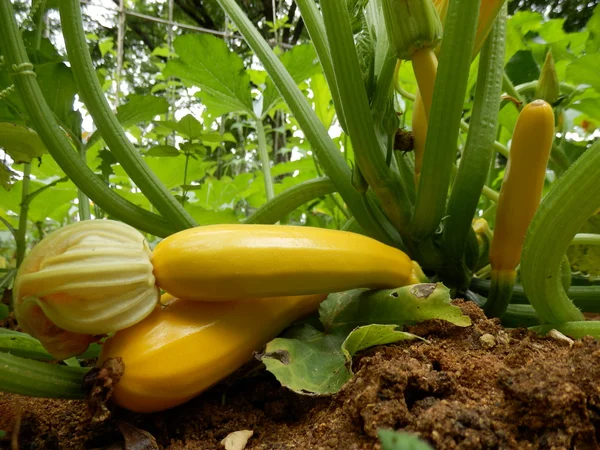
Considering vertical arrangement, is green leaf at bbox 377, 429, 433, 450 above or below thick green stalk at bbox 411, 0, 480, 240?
below

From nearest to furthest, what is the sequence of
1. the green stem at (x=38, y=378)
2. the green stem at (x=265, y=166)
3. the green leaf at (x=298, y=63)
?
the green stem at (x=38, y=378) < the green leaf at (x=298, y=63) < the green stem at (x=265, y=166)

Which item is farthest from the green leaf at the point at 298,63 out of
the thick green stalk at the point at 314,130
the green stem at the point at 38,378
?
the green stem at the point at 38,378

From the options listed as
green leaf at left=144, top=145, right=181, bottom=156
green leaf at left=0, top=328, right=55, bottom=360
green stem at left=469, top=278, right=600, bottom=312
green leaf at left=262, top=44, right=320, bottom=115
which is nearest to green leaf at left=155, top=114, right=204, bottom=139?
green leaf at left=144, top=145, right=181, bottom=156

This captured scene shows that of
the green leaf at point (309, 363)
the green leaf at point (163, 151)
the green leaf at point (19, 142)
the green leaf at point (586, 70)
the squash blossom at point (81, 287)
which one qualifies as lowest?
the green leaf at point (309, 363)

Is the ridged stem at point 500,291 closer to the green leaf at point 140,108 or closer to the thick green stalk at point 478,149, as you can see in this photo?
the thick green stalk at point 478,149

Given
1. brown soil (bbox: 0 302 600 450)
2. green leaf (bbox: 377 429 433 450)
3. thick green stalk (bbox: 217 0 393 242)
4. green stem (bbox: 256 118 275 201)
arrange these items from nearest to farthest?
green leaf (bbox: 377 429 433 450) → brown soil (bbox: 0 302 600 450) → thick green stalk (bbox: 217 0 393 242) → green stem (bbox: 256 118 275 201)

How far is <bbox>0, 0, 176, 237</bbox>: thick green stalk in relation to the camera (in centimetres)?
92

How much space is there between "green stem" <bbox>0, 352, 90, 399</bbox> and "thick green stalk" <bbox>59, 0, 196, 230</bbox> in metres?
0.40

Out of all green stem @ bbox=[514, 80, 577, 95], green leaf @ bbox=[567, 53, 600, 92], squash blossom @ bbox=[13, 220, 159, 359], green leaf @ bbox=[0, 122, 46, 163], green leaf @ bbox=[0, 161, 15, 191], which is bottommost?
squash blossom @ bbox=[13, 220, 159, 359]

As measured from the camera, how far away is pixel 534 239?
0.75 meters

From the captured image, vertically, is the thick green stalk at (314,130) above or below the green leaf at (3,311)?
above

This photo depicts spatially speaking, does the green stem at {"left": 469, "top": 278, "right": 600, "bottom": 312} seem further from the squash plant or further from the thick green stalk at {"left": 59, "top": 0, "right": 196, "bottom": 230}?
the thick green stalk at {"left": 59, "top": 0, "right": 196, "bottom": 230}

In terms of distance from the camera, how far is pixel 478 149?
902 millimetres

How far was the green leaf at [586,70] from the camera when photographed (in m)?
1.11
